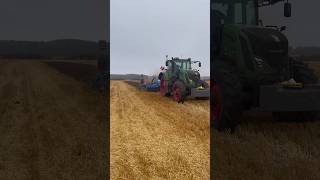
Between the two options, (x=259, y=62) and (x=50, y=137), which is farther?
(x=259, y=62)

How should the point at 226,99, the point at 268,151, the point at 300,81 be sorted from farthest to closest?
the point at 300,81
the point at 226,99
the point at 268,151

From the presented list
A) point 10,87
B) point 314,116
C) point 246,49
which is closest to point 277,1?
point 246,49

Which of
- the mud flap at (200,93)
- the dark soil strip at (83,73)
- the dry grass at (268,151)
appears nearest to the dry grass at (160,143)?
the dry grass at (268,151)

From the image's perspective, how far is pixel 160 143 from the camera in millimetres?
7824

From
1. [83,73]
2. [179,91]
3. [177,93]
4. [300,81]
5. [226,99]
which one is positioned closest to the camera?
[226,99]

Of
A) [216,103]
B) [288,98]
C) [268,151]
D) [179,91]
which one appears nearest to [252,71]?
[216,103]

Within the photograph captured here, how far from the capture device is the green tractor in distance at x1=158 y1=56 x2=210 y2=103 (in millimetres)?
14186

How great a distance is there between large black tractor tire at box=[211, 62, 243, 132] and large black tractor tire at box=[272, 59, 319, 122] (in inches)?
61.0

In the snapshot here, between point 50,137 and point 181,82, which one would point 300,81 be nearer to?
point 50,137

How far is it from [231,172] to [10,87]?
14004 millimetres

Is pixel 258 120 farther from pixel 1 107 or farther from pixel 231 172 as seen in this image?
pixel 1 107

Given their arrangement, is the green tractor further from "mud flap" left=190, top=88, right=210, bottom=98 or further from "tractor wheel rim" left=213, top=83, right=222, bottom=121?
"mud flap" left=190, top=88, right=210, bottom=98

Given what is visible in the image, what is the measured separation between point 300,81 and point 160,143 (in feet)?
11.2

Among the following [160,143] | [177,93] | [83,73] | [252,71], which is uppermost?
[83,73]
